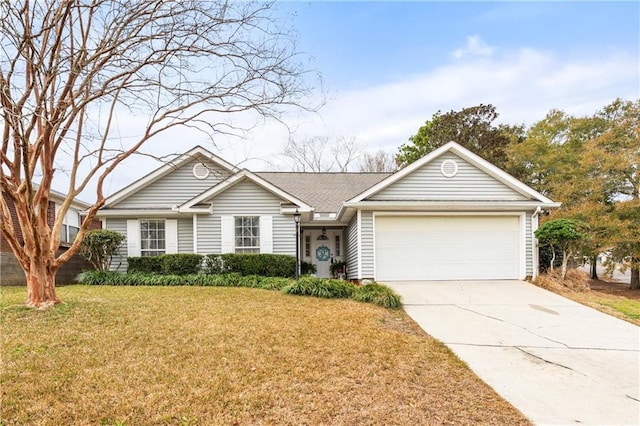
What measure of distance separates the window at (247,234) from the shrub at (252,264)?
2.22 feet

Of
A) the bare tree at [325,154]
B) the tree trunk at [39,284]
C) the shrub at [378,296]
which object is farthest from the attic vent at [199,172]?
the bare tree at [325,154]

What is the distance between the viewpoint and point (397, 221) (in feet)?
40.7

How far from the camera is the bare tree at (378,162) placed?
3000cm

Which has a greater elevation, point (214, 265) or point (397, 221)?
point (397, 221)

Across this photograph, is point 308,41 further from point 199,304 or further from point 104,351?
point 104,351

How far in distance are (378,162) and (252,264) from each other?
2029cm

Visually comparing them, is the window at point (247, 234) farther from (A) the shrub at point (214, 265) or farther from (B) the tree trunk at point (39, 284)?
(B) the tree trunk at point (39, 284)

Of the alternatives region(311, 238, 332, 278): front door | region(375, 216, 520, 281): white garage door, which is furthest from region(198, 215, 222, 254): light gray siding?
region(375, 216, 520, 281): white garage door

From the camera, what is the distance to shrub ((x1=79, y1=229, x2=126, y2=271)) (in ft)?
40.9

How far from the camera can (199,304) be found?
26.6 ft

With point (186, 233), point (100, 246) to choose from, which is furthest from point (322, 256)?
point (100, 246)

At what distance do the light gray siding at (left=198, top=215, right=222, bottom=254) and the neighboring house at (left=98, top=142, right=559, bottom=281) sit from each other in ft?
0.11

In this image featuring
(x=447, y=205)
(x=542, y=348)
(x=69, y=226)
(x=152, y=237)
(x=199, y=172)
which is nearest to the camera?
(x=542, y=348)

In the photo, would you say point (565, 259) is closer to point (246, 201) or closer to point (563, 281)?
point (563, 281)
